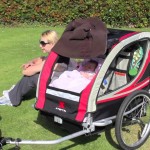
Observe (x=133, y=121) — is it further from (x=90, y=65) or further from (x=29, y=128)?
(x=29, y=128)

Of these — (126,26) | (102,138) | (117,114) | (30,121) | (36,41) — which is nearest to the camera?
(117,114)

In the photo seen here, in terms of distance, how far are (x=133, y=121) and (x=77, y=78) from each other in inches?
34.7

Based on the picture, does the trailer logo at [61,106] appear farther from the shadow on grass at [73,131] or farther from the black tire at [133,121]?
Result: the black tire at [133,121]

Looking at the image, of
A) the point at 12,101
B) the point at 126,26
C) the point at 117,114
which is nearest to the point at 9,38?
the point at 126,26

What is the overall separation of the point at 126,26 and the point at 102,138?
28.2 ft

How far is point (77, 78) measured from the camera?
4.61 metres

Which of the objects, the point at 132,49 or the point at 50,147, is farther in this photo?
the point at 132,49

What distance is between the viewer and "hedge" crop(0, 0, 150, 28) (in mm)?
12492

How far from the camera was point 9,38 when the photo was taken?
431 inches

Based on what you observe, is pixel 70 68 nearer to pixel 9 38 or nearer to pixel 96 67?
pixel 96 67

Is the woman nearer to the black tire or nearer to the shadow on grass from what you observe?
the shadow on grass

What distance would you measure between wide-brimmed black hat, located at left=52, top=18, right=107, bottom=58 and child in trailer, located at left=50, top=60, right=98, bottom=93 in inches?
12.5

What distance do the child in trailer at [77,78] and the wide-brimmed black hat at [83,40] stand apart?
318mm

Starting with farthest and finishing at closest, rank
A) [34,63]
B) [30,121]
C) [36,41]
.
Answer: [36,41] → [34,63] → [30,121]
